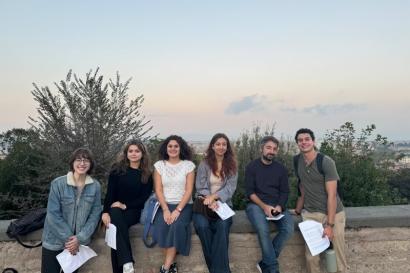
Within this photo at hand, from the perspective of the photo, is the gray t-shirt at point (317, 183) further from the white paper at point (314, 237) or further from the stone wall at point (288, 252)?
the stone wall at point (288, 252)

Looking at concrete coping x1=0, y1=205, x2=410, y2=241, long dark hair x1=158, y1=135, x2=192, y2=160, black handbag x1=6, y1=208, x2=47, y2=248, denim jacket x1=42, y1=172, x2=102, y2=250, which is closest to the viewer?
denim jacket x1=42, y1=172, x2=102, y2=250

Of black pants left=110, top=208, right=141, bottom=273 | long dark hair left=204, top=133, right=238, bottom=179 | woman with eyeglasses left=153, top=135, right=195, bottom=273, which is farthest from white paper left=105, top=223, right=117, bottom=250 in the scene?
long dark hair left=204, top=133, right=238, bottom=179

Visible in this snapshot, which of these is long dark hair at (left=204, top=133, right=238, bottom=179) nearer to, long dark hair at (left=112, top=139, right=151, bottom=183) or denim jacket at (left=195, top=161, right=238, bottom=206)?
denim jacket at (left=195, top=161, right=238, bottom=206)

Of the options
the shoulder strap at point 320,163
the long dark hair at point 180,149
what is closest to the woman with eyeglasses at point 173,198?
the long dark hair at point 180,149

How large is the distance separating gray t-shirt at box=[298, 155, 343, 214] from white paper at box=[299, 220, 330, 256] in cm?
18

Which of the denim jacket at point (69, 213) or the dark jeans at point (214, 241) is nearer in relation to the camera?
the denim jacket at point (69, 213)

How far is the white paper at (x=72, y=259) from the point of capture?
3.98 metres

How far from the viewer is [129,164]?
4.58 meters

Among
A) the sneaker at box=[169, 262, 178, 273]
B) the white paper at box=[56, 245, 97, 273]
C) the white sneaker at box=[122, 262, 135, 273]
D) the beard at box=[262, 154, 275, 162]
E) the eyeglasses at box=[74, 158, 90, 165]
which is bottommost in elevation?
the sneaker at box=[169, 262, 178, 273]

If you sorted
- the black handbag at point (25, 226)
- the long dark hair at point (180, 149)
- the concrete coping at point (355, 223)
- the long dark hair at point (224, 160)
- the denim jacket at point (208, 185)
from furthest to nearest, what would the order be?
the long dark hair at point (180, 149) < the long dark hair at point (224, 160) < the denim jacket at point (208, 185) < the concrete coping at point (355, 223) < the black handbag at point (25, 226)

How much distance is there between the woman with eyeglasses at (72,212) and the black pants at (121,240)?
194 millimetres

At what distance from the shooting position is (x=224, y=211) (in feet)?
14.0

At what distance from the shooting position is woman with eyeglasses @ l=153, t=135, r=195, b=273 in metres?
4.18

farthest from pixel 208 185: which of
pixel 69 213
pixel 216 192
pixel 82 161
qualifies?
pixel 69 213
